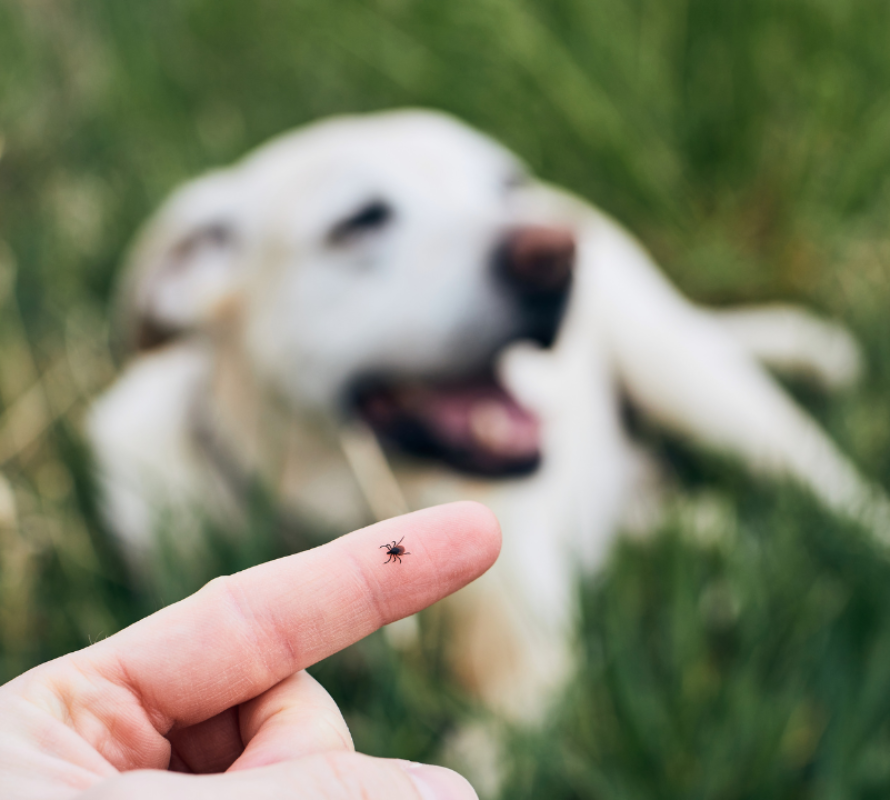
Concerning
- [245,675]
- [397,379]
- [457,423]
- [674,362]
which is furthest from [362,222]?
[245,675]

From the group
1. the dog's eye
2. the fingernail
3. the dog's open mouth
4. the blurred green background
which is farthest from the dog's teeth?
the fingernail

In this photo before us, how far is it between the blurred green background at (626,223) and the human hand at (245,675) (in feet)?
1.49

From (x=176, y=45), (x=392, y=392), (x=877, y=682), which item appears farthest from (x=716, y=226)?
(x=176, y=45)

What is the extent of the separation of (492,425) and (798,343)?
98 cm

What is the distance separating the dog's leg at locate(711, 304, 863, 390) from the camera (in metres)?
1.98

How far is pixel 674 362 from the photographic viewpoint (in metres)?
2.01

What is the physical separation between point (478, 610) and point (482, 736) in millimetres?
308

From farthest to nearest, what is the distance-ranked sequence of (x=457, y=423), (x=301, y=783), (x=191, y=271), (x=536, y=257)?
(x=191, y=271) < (x=457, y=423) < (x=536, y=257) < (x=301, y=783)

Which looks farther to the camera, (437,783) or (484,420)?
(484,420)

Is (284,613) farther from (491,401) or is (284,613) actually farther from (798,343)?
(798,343)

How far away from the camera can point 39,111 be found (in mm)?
3102

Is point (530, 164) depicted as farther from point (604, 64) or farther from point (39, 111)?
point (39, 111)

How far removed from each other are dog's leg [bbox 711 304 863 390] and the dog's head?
845 mm

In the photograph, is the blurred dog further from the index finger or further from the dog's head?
the index finger
